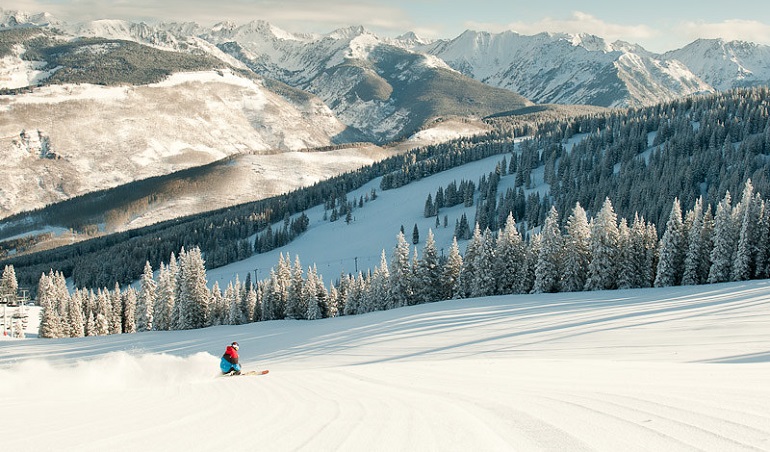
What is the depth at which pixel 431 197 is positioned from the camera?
19175cm

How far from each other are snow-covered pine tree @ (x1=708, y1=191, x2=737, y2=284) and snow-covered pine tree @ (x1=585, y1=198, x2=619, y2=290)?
8.47 m

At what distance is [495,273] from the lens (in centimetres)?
6575

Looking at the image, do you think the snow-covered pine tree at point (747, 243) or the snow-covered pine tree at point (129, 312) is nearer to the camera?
the snow-covered pine tree at point (747, 243)

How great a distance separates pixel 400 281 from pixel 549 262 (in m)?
17.5

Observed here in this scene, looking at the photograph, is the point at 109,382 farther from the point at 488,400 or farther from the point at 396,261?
the point at 396,261

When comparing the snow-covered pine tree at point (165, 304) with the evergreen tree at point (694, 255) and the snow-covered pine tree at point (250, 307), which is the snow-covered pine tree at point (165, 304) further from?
the evergreen tree at point (694, 255)

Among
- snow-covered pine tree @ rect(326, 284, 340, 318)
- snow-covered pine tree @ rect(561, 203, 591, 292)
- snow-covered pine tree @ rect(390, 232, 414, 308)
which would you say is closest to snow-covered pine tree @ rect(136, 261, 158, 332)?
snow-covered pine tree @ rect(326, 284, 340, 318)

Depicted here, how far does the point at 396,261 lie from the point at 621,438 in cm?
6148

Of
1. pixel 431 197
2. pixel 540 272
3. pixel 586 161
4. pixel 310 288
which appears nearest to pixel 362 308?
pixel 310 288

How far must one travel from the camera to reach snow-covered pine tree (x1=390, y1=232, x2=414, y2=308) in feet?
224

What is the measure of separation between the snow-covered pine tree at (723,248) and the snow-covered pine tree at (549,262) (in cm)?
1400

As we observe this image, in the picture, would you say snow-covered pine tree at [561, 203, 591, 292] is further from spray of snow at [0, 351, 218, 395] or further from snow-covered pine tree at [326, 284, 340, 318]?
spray of snow at [0, 351, 218, 395]

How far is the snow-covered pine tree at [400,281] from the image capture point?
6838cm

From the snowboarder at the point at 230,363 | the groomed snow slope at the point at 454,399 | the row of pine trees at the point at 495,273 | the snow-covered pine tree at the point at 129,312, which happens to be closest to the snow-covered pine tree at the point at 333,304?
the row of pine trees at the point at 495,273
